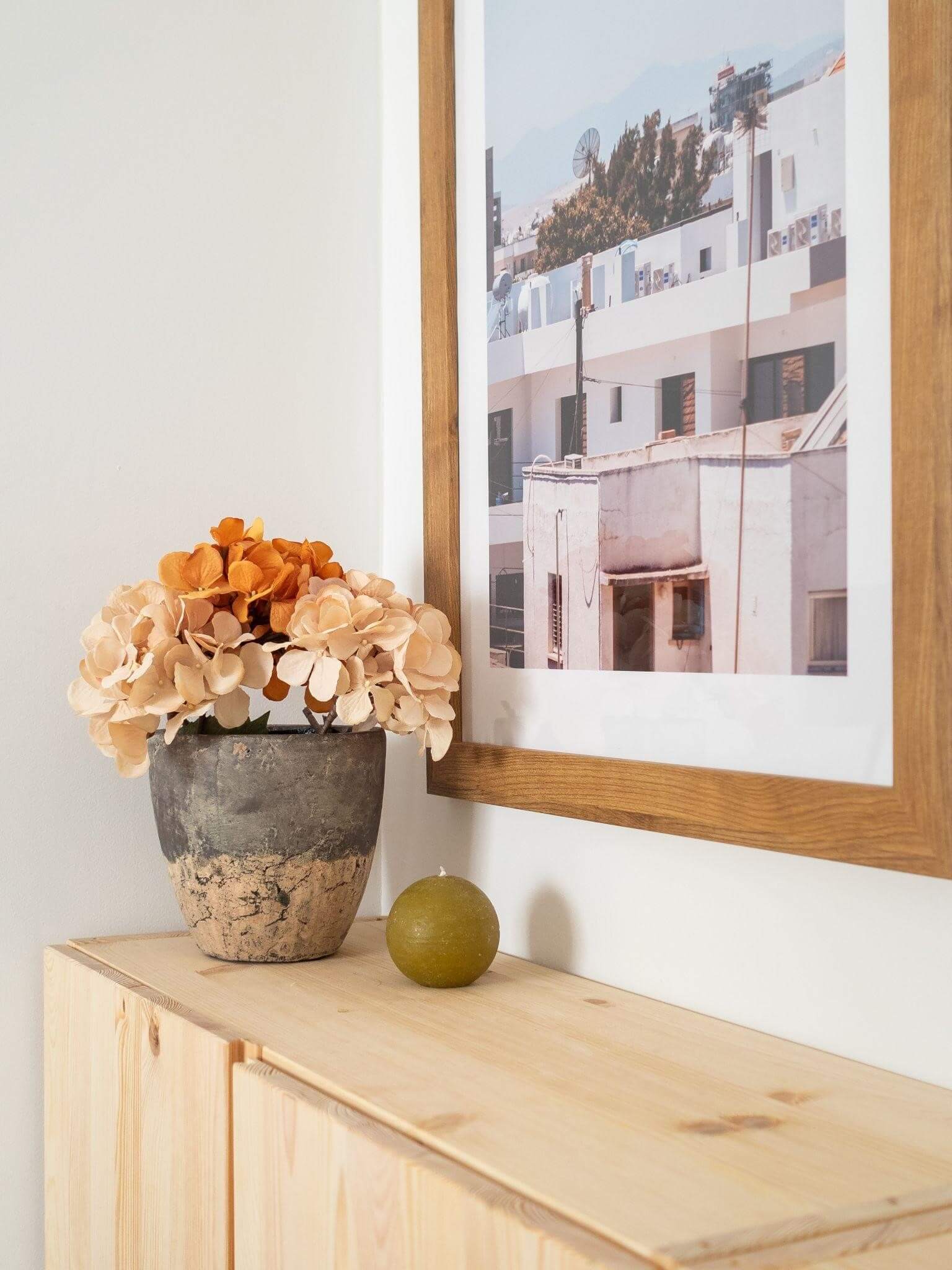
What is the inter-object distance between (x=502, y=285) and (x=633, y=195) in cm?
17

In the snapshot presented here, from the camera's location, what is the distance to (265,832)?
942 mm

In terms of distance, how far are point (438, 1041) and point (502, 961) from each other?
0.26 meters

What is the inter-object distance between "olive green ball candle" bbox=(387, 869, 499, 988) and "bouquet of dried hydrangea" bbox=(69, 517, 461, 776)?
136 mm

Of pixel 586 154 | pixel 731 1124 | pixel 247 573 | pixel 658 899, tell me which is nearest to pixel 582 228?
pixel 586 154

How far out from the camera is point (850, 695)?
2.30ft

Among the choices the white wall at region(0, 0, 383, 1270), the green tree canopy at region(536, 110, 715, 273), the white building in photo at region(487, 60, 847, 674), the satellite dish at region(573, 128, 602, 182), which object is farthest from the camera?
the white wall at region(0, 0, 383, 1270)

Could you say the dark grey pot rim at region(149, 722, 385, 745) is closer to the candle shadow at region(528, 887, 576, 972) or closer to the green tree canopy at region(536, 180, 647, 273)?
the candle shadow at region(528, 887, 576, 972)

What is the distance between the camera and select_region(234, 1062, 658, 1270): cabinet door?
0.50 m

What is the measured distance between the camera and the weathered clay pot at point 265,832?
0.94 metres

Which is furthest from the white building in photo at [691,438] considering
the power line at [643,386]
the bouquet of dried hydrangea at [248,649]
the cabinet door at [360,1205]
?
the cabinet door at [360,1205]

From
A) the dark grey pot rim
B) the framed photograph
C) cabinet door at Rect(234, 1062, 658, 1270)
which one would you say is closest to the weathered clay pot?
the dark grey pot rim

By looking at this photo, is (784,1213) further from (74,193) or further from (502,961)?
(74,193)

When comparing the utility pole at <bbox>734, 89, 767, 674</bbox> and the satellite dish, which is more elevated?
the satellite dish

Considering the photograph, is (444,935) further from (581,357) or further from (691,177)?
(691,177)
